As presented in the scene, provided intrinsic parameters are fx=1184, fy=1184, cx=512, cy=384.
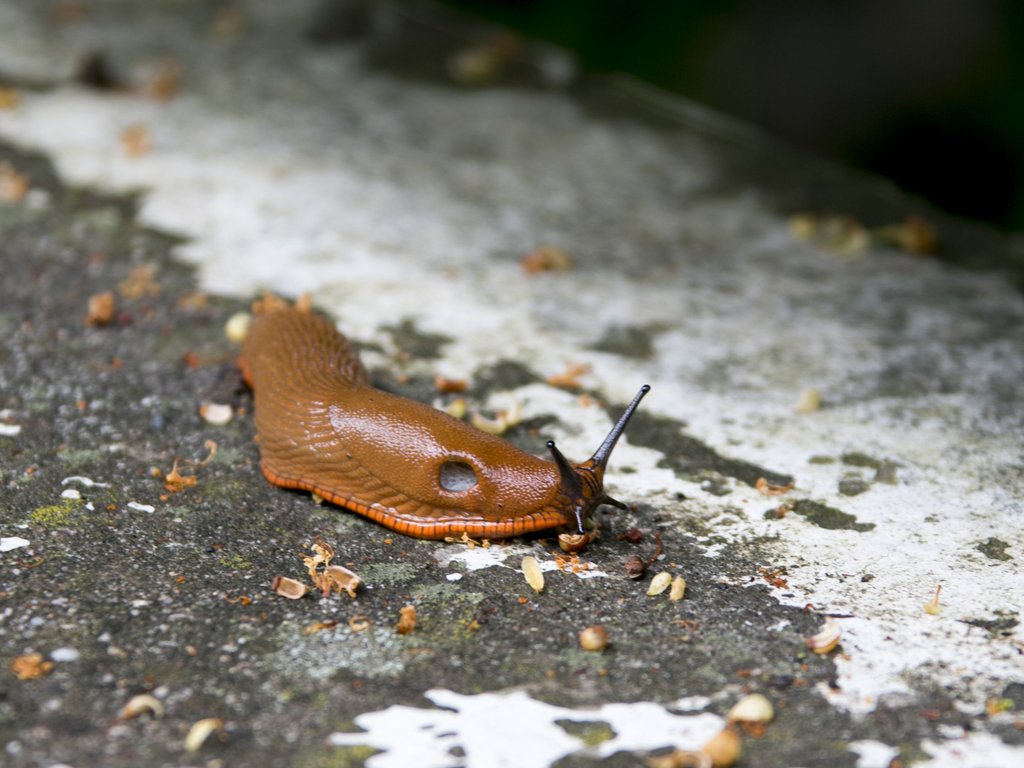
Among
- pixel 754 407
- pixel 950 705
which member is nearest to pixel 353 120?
pixel 754 407

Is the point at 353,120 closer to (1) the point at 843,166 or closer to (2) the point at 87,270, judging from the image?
(2) the point at 87,270

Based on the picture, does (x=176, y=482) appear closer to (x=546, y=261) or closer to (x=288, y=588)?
(x=288, y=588)

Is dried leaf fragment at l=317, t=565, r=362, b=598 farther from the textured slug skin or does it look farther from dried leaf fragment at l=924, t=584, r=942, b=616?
dried leaf fragment at l=924, t=584, r=942, b=616

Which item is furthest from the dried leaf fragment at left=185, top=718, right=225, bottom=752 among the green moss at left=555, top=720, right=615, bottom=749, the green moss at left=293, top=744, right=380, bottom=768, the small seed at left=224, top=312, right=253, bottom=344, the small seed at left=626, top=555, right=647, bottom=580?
the small seed at left=224, top=312, right=253, bottom=344

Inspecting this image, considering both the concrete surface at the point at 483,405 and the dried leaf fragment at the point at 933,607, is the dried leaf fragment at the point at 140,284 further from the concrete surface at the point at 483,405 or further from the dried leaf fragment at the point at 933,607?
the dried leaf fragment at the point at 933,607

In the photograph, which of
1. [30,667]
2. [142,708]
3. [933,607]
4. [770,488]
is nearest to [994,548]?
[933,607]
